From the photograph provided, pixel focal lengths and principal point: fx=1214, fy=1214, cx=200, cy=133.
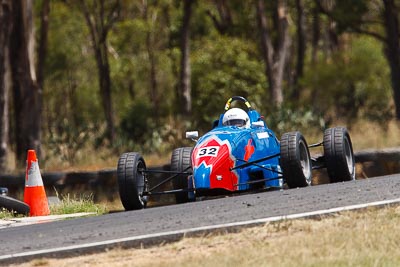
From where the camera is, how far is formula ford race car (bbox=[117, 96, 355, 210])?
1461 cm

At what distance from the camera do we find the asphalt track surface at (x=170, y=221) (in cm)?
1016

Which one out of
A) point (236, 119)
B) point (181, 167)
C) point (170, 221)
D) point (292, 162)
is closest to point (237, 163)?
point (292, 162)

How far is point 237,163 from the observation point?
15.0 meters

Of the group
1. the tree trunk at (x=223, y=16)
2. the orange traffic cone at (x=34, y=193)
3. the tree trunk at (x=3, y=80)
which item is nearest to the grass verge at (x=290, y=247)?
the orange traffic cone at (x=34, y=193)

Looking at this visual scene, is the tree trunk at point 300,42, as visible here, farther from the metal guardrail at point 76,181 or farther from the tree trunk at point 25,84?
the metal guardrail at point 76,181

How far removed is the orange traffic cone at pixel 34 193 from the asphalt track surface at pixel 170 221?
302cm

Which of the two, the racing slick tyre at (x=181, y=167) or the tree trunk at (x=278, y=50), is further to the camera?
the tree trunk at (x=278, y=50)

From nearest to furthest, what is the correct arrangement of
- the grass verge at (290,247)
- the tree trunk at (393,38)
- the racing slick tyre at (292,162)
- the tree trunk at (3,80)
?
the grass verge at (290,247)
the racing slick tyre at (292,162)
the tree trunk at (3,80)
the tree trunk at (393,38)

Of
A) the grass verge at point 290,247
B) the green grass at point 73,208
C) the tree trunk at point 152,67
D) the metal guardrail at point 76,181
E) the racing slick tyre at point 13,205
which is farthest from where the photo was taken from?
the tree trunk at point 152,67

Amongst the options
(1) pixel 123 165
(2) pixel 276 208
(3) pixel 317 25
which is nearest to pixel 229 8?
(3) pixel 317 25

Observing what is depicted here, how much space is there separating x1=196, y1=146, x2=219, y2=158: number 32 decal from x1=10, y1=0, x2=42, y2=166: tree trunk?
632 inches

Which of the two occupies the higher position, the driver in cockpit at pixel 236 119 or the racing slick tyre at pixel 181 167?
the driver in cockpit at pixel 236 119

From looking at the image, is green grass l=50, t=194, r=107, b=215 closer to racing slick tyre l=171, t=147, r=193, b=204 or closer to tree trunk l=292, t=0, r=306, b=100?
racing slick tyre l=171, t=147, r=193, b=204

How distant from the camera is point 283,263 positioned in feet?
28.6
